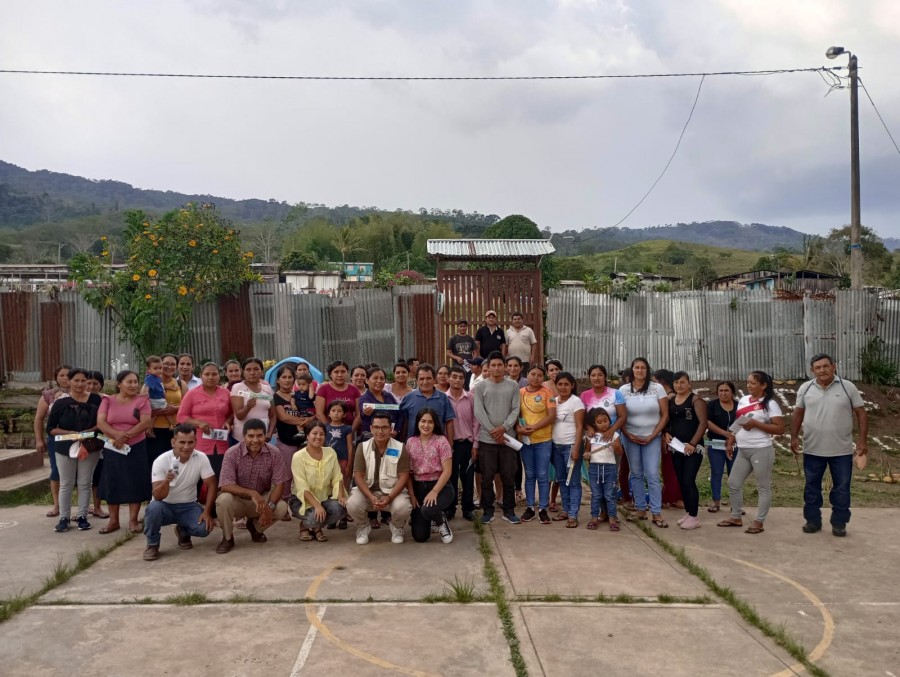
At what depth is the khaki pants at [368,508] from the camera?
21.2ft

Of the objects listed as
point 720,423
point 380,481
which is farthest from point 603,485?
point 380,481

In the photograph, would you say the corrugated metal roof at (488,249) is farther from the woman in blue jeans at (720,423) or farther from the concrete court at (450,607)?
the concrete court at (450,607)

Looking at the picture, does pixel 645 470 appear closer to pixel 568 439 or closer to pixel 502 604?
pixel 568 439

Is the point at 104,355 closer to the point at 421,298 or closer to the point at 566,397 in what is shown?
the point at 421,298

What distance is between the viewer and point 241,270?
1339cm

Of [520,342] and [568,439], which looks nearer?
[568,439]

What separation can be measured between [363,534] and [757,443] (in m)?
3.83

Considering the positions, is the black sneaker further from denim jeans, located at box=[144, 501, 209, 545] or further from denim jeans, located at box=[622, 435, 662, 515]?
denim jeans, located at box=[622, 435, 662, 515]

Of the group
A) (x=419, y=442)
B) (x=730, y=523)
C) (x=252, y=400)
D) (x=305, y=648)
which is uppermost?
(x=252, y=400)

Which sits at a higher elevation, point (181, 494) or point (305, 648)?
point (181, 494)

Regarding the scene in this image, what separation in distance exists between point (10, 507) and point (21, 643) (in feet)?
14.0

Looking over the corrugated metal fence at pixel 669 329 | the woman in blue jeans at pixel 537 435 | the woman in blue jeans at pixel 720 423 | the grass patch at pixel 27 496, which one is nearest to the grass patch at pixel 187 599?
the woman in blue jeans at pixel 537 435

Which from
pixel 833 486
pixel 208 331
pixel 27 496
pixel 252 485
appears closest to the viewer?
pixel 252 485

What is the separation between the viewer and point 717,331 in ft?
46.4
